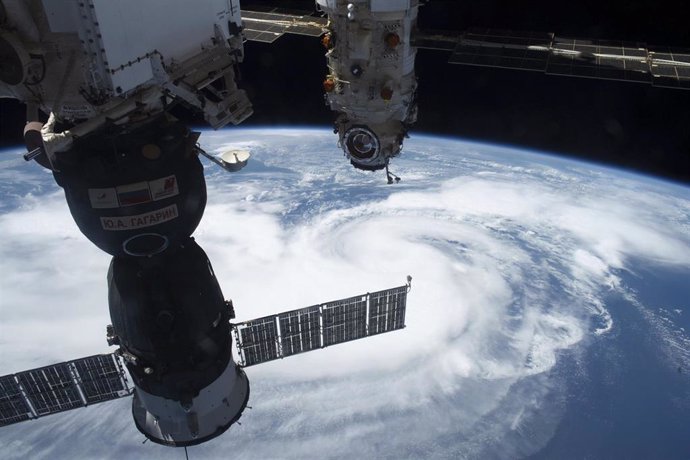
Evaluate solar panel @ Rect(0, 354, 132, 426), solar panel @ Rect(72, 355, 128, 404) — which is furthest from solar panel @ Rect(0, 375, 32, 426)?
solar panel @ Rect(72, 355, 128, 404)

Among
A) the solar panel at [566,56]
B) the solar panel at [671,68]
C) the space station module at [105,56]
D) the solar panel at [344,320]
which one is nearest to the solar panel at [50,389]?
the solar panel at [344,320]

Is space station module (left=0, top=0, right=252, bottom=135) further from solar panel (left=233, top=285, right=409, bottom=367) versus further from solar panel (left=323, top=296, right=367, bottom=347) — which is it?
solar panel (left=323, top=296, right=367, bottom=347)

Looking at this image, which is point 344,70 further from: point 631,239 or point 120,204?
point 631,239

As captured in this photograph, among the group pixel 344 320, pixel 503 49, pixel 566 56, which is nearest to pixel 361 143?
pixel 344 320

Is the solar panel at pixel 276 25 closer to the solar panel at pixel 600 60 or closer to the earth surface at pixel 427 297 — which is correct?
the solar panel at pixel 600 60

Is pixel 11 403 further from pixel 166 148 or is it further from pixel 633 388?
pixel 633 388

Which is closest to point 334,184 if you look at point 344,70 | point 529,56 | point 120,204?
point 529,56
